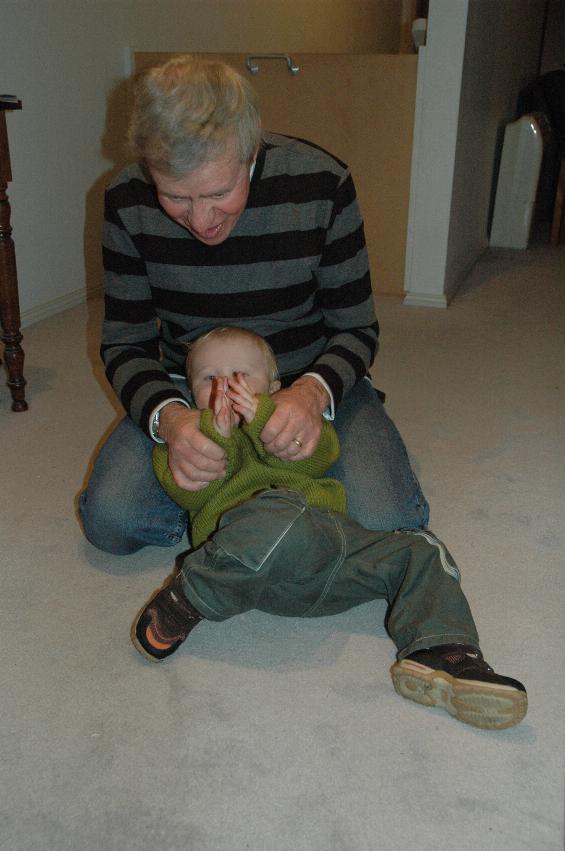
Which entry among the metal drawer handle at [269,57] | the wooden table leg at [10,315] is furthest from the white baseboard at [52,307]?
the metal drawer handle at [269,57]

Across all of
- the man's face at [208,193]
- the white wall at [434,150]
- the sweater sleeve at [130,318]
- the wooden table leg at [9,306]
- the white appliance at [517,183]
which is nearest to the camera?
the man's face at [208,193]

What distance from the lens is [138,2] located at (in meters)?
2.95

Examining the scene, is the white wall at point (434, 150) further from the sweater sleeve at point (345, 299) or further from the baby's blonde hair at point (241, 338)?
the baby's blonde hair at point (241, 338)

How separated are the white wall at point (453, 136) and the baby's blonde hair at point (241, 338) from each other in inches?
69.1

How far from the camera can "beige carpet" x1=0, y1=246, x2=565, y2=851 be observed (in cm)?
88

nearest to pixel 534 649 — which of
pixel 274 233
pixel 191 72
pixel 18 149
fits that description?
pixel 274 233

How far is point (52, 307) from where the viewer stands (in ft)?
9.17

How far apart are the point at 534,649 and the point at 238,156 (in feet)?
2.68

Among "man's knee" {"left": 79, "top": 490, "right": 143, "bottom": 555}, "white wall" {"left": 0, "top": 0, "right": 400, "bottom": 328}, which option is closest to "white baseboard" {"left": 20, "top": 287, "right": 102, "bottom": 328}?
"white wall" {"left": 0, "top": 0, "right": 400, "bottom": 328}

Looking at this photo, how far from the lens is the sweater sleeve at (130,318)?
130 cm

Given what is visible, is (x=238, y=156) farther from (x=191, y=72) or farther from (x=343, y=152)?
(x=343, y=152)

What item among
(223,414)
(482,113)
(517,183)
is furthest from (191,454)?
(517,183)

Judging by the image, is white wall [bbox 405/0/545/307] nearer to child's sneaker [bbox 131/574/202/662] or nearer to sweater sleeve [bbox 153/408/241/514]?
sweater sleeve [bbox 153/408/241/514]

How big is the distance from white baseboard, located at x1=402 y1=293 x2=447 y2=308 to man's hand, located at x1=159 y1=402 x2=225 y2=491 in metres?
1.93
